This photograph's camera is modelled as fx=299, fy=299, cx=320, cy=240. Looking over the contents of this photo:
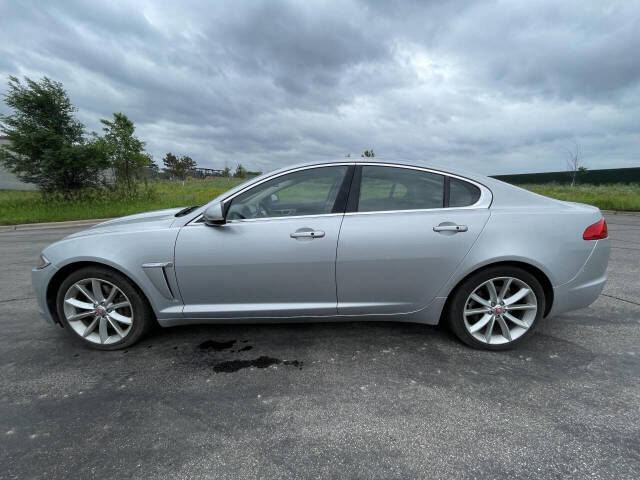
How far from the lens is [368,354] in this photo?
7.82 feet

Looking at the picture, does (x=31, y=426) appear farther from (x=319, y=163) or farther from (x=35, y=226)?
(x=35, y=226)

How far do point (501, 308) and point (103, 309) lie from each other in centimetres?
318

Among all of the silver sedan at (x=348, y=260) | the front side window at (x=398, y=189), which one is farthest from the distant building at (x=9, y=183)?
the front side window at (x=398, y=189)

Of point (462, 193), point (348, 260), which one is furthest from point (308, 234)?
point (462, 193)

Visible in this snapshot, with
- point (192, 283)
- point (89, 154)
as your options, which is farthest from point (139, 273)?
point (89, 154)

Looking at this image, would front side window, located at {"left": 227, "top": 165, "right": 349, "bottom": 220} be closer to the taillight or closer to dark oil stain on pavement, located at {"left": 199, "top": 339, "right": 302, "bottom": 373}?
dark oil stain on pavement, located at {"left": 199, "top": 339, "right": 302, "bottom": 373}

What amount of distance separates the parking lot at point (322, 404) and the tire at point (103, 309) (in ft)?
0.47

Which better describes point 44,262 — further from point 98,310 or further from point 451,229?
point 451,229

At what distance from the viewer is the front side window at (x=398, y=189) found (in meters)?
2.35

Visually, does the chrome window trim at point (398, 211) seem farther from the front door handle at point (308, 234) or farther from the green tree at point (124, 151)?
the green tree at point (124, 151)

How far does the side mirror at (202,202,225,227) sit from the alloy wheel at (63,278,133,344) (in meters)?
0.93

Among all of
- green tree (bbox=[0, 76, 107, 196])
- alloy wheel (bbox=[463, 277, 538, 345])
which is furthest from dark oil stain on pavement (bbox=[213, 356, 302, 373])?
green tree (bbox=[0, 76, 107, 196])

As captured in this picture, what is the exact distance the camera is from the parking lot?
1.49 m

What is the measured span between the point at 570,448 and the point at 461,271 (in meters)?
1.13
